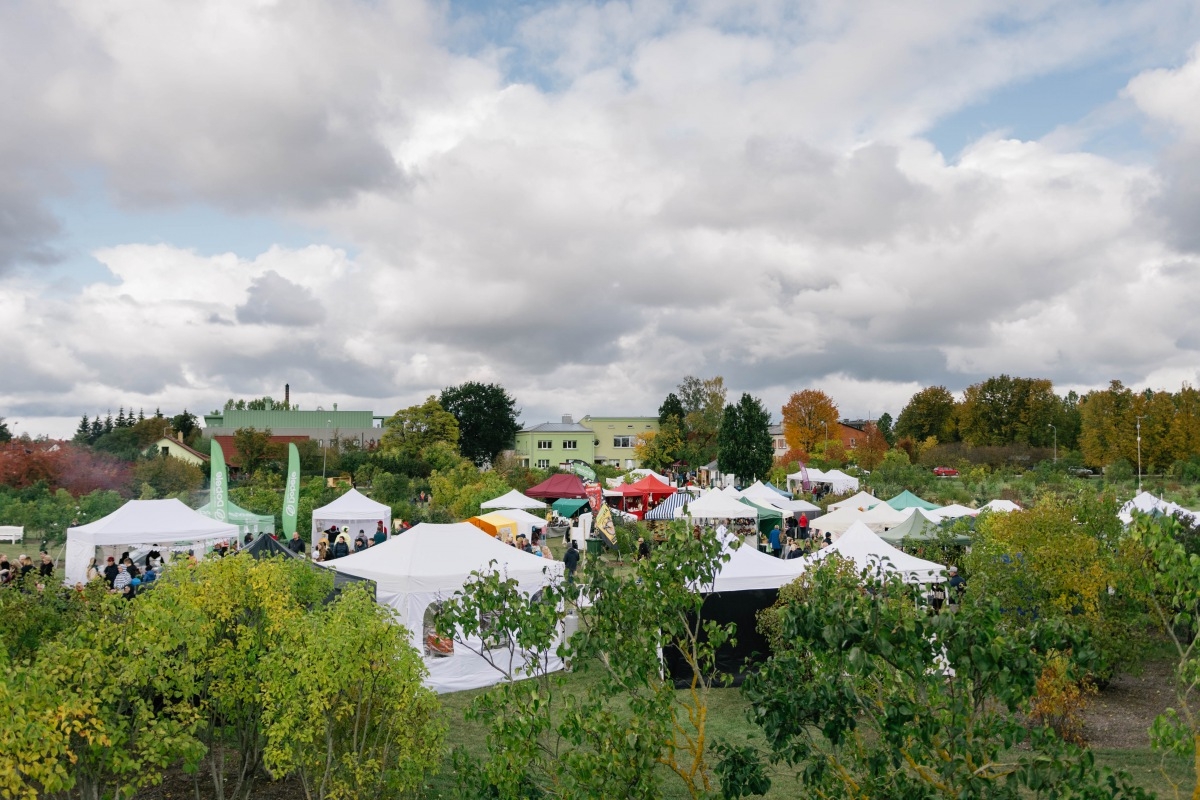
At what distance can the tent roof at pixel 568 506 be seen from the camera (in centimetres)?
3481

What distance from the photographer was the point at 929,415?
9006 centimetres

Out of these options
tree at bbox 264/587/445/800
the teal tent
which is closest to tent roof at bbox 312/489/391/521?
the teal tent

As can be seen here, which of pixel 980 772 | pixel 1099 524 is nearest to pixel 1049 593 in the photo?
pixel 1099 524

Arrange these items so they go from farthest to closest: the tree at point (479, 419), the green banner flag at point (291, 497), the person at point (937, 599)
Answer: the tree at point (479, 419) < the green banner flag at point (291, 497) < the person at point (937, 599)

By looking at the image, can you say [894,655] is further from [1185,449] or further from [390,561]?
[1185,449]

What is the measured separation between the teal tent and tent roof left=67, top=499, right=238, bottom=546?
1675 cm

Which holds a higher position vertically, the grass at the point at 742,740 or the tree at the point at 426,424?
the tree at the point at 426,424

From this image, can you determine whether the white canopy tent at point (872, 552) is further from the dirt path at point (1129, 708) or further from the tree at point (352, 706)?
the tree at point (352, 706)

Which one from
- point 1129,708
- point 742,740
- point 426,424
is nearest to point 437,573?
point 742,740

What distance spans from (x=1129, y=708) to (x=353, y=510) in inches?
795

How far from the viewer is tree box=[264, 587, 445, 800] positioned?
6262 mm

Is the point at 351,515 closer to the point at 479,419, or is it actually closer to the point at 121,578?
the point at 121,578

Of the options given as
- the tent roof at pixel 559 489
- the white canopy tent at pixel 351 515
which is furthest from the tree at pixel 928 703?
the tent roof at pixel 559 489

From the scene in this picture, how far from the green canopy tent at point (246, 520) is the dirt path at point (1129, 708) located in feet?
59.4
